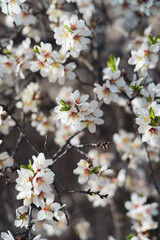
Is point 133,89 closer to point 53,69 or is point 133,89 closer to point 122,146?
point 53,69

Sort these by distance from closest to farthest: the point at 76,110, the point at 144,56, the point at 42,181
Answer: the point at 42,181, the point at 76,110, the point at 144,56

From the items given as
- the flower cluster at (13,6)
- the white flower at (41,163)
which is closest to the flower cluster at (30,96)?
the flower cluster at (13,6)

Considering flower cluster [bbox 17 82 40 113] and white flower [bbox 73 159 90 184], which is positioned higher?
flower cluster [bbox 17 82 40 113]

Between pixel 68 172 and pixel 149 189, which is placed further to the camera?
pixel 68 172

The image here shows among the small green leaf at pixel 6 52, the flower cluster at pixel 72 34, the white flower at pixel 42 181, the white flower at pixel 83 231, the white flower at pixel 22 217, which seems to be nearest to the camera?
the white flower at pixel 42 181

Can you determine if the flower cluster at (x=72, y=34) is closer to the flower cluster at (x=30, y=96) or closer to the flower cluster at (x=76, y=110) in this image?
the flower cluster at (x=76, y=110)

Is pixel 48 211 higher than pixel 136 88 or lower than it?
lower

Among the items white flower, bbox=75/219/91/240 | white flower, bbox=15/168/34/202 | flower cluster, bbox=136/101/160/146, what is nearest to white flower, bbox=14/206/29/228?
white flower, bbox=15/168/34/202

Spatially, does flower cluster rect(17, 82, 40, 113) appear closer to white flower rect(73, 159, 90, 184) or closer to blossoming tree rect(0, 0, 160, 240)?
blossoming tree rect(0, 0, 160, 240)

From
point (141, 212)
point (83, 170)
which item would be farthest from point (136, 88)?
point (141, 212)

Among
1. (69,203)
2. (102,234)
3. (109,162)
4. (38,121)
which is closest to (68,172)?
(69,203)

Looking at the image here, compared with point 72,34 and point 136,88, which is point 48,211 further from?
point 72,34
